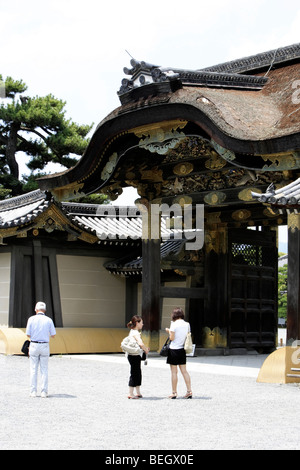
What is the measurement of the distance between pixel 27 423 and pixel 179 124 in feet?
24.4

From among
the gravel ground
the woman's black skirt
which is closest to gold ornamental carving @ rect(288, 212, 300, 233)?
the gravel ground

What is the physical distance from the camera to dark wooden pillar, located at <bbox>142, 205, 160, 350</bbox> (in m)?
16.6

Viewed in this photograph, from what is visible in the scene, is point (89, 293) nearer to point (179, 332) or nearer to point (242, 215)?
point (242, 215)

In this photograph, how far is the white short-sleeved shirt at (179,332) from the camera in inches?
415

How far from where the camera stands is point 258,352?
18453 millimetres

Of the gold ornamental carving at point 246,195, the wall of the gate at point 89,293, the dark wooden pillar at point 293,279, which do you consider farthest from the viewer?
the wall of the gate at point 89,293

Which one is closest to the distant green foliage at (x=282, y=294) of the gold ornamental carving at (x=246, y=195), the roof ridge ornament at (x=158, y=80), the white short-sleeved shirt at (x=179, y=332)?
the gold ornamental carving at (x=246, y=195)

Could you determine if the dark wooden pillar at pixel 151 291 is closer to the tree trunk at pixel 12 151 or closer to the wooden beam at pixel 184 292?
the wooden beam at pixel 184 292

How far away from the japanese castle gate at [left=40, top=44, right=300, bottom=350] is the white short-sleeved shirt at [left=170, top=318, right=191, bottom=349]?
2184mm

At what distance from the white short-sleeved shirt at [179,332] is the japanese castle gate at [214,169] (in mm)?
2184

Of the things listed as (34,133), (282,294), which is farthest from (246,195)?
(282,294)

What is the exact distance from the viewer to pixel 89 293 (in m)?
20.0

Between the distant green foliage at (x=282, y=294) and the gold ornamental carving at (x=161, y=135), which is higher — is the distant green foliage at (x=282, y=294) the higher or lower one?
the lower one
